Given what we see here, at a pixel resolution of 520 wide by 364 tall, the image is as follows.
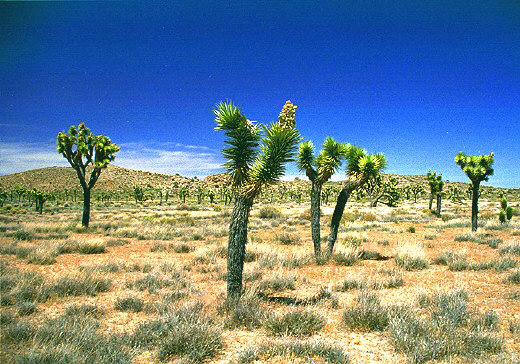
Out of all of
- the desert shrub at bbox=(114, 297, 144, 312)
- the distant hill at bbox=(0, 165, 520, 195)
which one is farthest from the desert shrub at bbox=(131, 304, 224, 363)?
the distant hill at bbox=(0, 165, 520, 195)

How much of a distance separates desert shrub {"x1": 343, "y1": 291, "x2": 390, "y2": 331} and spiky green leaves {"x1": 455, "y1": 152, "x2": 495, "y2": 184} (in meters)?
20.5

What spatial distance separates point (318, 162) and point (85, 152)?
18.2m

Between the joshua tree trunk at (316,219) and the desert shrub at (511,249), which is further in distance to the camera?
the desert shrub at (511,249)

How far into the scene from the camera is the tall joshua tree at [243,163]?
23.1 ft

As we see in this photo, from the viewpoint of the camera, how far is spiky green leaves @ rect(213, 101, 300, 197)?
7047mm

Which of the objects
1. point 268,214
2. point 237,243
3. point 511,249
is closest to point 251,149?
point 237,243

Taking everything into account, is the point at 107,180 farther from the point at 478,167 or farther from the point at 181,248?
the point at 478,167

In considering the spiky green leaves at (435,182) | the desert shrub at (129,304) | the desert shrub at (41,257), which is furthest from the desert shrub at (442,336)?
the spiky green leaves at (435,182)

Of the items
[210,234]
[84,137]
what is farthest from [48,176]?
[210,234]

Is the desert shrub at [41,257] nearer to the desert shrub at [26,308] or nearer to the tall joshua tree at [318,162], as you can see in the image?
the desert shrub at [26,308]

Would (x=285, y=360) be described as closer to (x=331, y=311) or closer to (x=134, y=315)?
(x=331, y=311)

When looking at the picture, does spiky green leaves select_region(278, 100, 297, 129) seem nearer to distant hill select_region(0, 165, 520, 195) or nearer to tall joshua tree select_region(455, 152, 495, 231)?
tall joshua tree select_region(455, 152, 495, 231)

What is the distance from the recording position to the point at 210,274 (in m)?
10.1

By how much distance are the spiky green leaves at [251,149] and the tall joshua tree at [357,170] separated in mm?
5777
